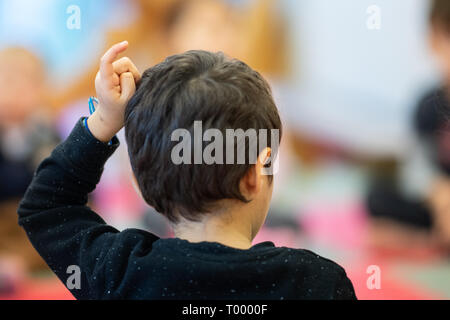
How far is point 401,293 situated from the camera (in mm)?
1450

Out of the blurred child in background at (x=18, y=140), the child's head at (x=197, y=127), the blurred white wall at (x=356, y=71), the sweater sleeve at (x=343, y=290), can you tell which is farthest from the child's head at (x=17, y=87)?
the sweater sleeve at (x=343, y=290)

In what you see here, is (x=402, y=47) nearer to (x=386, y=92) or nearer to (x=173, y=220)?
(x=386, y=92)

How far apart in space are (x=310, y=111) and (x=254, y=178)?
204 centimetres

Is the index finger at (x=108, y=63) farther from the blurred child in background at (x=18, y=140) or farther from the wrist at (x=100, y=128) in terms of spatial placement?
the blurred child in background at (x=18, y=140)

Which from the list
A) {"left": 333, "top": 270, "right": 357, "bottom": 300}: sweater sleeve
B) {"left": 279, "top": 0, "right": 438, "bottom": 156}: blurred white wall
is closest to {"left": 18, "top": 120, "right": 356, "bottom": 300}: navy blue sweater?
{"left": 333, "top": 270, "right": 357, "bottom": 300}: sweater sleeve

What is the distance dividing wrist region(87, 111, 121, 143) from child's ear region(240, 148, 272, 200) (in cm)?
15

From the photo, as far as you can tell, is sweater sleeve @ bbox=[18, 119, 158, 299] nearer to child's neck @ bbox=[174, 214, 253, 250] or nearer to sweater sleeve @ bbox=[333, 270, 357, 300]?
child's neck @ bbox=[174, 214, 253, 250]

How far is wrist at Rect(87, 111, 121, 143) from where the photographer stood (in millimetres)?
566

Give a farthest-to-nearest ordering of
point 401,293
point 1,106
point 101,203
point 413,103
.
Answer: point 413,103 → point 101,203 → point 1,106 → point 401,293

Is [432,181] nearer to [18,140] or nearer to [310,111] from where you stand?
[310,111]

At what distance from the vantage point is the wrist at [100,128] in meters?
0.57

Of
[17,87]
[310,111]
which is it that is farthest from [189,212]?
[310,111]

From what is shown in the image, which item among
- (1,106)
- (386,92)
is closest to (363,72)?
(386,92)

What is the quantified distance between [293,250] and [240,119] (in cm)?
13
